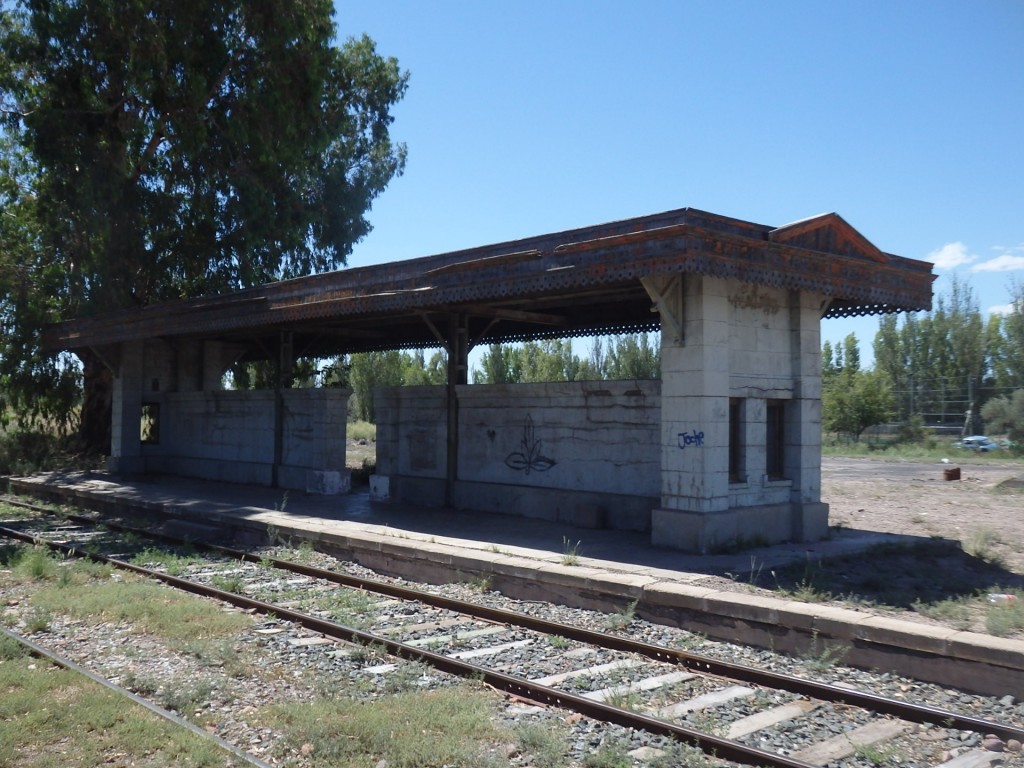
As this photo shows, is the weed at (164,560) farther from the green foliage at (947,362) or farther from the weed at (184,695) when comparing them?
the green foliage at (947,362)

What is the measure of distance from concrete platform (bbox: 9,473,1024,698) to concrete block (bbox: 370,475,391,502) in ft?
1.03

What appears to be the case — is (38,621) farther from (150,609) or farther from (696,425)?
(696,425)

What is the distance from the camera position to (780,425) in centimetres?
1393

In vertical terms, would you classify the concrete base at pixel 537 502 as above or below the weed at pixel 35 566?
above

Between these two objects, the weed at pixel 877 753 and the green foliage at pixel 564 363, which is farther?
the green foliage at pixel 564 363

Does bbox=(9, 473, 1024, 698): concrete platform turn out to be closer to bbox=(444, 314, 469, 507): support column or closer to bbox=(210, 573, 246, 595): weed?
bbox=(444, 314, 469, 507): support column

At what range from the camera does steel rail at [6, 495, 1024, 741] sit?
21.0 ft

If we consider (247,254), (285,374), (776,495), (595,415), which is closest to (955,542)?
(776,495)

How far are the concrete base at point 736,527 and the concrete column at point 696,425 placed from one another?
0.01 meters

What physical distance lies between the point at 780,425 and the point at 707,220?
13.4ft

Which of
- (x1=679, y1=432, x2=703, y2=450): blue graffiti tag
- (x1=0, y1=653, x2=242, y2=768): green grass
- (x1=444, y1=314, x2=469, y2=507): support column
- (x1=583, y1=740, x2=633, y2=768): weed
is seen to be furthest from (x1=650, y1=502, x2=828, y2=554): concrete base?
(x1=0, y1=653, x2=242, y2=768): green grass

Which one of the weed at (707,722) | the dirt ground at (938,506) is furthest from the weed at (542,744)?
the dirt ground at (938,506)

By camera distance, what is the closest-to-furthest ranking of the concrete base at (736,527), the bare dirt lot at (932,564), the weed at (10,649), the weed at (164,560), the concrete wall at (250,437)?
the weed at (10,649) → the bare dirt lot at (932,564) → the concrete base at (736,527) → the weed at (164,560) → the concrete wall at (250,437)

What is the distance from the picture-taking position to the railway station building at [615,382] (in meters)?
12.0
